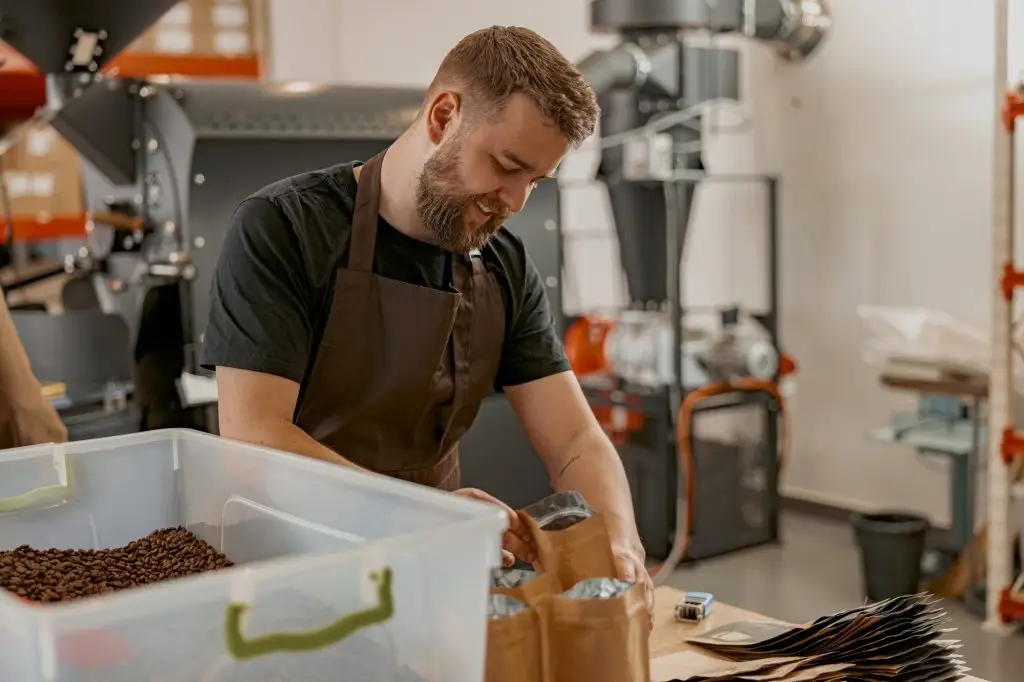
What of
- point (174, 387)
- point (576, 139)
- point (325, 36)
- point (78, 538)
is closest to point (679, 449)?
point (174, 387)

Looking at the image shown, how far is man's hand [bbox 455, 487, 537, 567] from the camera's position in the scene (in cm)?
116

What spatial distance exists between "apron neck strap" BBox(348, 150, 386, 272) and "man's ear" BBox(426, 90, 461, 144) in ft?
0.46

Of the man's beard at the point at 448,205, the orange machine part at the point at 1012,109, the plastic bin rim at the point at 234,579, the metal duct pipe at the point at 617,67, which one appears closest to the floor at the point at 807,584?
the orange machine part at the point at 1012,109

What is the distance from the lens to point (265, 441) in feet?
5.00

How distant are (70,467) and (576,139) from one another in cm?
80

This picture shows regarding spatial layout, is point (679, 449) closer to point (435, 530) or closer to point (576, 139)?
point (576, 139)

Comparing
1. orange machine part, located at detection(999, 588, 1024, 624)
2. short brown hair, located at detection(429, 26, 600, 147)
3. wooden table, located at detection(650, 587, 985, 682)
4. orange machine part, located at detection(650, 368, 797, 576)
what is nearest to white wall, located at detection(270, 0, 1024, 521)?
orange machine part, located at detection(650, 368, 797, 576)

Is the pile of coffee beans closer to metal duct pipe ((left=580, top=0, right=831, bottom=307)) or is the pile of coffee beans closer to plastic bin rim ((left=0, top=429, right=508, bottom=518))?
plastic bin rim ((left=0, top=429, right=508, bottom=518))

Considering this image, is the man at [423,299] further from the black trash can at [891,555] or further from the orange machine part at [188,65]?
the orange machine part at [188,65]

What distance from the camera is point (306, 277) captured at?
170 cm

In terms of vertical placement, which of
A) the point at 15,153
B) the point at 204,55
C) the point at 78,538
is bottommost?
the point at 78,538

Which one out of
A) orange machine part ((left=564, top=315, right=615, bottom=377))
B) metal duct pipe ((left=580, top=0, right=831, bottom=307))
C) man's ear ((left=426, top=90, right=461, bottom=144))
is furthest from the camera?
orange machine part ((left=564, top=315, right=615, bottom=377))

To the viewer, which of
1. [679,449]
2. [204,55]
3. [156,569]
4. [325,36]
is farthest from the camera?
[325,36]

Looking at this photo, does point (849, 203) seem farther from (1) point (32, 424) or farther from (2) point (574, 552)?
(2) point (574, 552)
